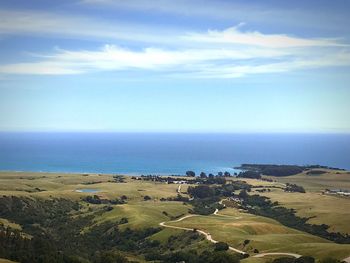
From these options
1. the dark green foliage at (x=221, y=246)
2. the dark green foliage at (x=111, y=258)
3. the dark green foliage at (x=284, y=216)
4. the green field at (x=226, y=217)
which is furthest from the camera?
the dark green foliage at (x=284, y=216)

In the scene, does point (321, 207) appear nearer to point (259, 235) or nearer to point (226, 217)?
point (226, 217)

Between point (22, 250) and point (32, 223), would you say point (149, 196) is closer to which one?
point (32, 223)

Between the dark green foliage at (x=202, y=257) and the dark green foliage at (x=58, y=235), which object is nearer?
the dark green foliage at (x=58, y=235)

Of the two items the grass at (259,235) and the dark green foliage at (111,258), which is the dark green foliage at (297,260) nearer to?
the grass at (259,235)

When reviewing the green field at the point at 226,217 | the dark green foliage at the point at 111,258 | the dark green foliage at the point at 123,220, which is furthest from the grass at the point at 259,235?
the dark green foliage at the point at 111,258

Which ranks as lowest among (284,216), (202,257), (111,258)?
(284,216)

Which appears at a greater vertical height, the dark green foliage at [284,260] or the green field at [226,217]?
the dark green foliage at [284,260]

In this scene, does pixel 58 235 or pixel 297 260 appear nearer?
pixel 297 260

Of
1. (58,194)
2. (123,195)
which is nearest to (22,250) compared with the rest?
(58,194)

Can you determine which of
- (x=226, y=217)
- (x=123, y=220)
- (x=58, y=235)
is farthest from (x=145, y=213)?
(x=58, y=235)

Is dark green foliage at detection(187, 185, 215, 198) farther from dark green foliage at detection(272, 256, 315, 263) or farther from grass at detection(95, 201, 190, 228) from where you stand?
dark green foliage at detection(272, 256, 315, 263)

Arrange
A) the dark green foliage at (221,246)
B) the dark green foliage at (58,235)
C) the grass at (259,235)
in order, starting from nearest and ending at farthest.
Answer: the dark green foliage at (58,235), the grass at (259,235), the dark green foliage at (221,246)
